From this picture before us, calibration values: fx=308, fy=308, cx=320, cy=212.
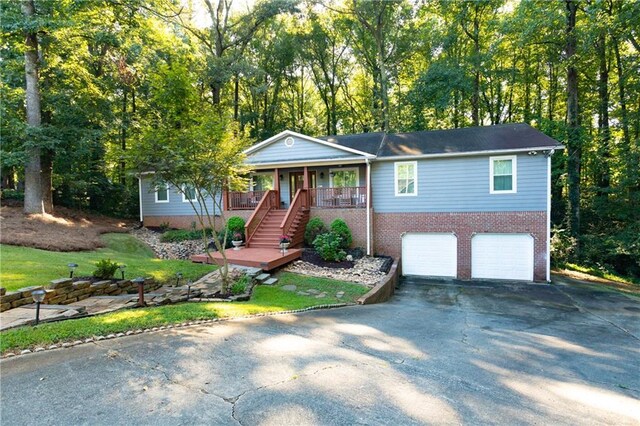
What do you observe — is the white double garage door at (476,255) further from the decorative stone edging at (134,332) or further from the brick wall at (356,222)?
the decorative stone edging at (134,332)

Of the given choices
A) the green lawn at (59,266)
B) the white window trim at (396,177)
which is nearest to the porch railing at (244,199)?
the green lawn at (59,266)

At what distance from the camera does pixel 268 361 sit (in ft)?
13.1

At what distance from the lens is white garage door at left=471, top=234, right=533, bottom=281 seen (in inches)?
468

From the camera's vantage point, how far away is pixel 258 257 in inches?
412

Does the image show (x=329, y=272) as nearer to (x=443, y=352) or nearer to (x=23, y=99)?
(x=443, y=352)

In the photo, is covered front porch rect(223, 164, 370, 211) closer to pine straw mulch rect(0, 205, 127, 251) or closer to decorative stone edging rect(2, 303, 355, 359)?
pine straw mulch rect(0, 205, 127, 251)

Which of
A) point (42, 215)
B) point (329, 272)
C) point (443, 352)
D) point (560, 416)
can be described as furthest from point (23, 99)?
point (560, 416)

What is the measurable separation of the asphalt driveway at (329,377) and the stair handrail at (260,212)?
7.09 meters

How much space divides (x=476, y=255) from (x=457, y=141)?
4987mm

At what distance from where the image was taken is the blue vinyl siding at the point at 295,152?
45.2 ft

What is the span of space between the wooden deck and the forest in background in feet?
13.2

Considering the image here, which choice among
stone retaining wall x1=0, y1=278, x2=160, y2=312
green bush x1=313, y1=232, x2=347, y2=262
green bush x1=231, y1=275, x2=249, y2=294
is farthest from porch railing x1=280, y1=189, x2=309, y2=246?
stone retaining wall x1=0, y1=278, x2=160, y2=312

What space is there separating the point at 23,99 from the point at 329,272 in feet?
51.7

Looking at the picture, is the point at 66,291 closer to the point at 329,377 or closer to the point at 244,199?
the point at 329,377
